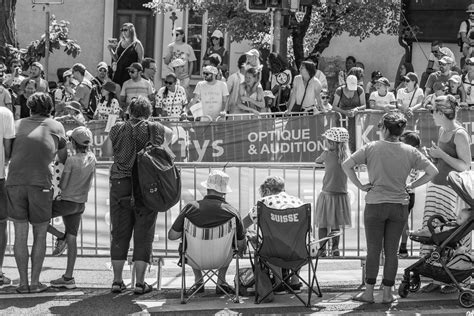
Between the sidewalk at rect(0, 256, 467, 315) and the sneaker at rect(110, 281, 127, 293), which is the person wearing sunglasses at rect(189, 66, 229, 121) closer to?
the sidewalk at rect(0, 256, 467, 315)

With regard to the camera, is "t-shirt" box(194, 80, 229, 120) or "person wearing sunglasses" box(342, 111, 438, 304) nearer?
"person wearing sunglasses" box(342, 111, 438, 304)

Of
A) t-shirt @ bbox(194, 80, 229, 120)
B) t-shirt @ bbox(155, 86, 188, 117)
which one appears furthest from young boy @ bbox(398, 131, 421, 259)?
t-shirt @ bbox(155, 86, 188, 117)

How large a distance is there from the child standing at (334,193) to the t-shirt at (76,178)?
279 centimetres

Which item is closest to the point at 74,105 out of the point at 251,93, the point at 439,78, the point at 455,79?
the point at 251,93

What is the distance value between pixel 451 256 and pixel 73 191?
3678 mm

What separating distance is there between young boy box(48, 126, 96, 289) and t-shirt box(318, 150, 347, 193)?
2.75m

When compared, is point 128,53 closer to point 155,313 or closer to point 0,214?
point 0,214

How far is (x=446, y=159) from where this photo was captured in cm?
1047

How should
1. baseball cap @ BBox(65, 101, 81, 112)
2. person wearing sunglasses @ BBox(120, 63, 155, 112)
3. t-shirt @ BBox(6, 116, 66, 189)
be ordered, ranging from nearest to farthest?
1. t-shirt @ BBox(6, 116, 66, 189)
2. baseball cap @ BBox(65, 101, 81, 112)
3. person wearing sunglasses @ BBox(120, 63, 155, 112)

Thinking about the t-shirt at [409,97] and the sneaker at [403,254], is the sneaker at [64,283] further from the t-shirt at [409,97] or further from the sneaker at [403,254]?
the t-shirt at [409,97]

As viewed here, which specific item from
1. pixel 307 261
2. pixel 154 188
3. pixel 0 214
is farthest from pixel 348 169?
pixel 0 214

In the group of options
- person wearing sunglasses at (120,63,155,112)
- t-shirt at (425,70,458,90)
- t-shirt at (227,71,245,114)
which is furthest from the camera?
t-shirt at (425,70,458,90)

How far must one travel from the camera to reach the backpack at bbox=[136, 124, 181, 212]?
10062 millimetres

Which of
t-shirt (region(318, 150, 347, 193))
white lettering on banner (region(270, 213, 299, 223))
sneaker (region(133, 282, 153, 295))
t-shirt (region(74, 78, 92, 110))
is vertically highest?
t-shirt (region(74, 78, 92, 110))
